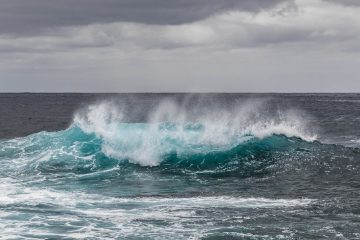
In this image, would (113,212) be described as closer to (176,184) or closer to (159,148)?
(176,184)

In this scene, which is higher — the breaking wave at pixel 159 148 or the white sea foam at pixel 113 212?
the breaking wave at pixel 159 148

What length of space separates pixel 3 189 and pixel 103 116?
24481mm

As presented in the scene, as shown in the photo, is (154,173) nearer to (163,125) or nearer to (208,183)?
(208,183)

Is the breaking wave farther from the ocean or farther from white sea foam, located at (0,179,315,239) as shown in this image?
white sea foam, located at (0,179,315,239)

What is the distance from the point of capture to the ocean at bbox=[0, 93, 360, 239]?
21.6 meters

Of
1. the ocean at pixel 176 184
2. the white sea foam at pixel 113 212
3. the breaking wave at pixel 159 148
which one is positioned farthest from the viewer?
the breaking wave at pixel 159 148

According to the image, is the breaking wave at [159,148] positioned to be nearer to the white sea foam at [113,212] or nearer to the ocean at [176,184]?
the ocean at [176,184]

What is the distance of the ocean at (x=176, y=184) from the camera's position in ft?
70.9

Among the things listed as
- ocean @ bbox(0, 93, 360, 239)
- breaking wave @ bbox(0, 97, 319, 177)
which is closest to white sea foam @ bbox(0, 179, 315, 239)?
ocean @ bbox(0, 93, 360, 239)

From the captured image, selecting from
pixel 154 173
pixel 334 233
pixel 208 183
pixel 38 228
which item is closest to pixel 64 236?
pixel 38 228

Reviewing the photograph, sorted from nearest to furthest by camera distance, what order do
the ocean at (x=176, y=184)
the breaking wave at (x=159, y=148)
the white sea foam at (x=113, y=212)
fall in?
the white sea foam at (x=113, y=212) < the ocean at (x=176, y=184) < the breaking wave at (x=159, y=148)

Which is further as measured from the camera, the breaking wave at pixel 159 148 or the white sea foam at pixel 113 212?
the breaking wave at pixel 159 148

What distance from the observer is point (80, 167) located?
37531 millimetres

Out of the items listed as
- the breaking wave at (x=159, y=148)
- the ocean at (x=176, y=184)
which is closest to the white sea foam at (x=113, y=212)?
the ocean at (x=176, y=184)
